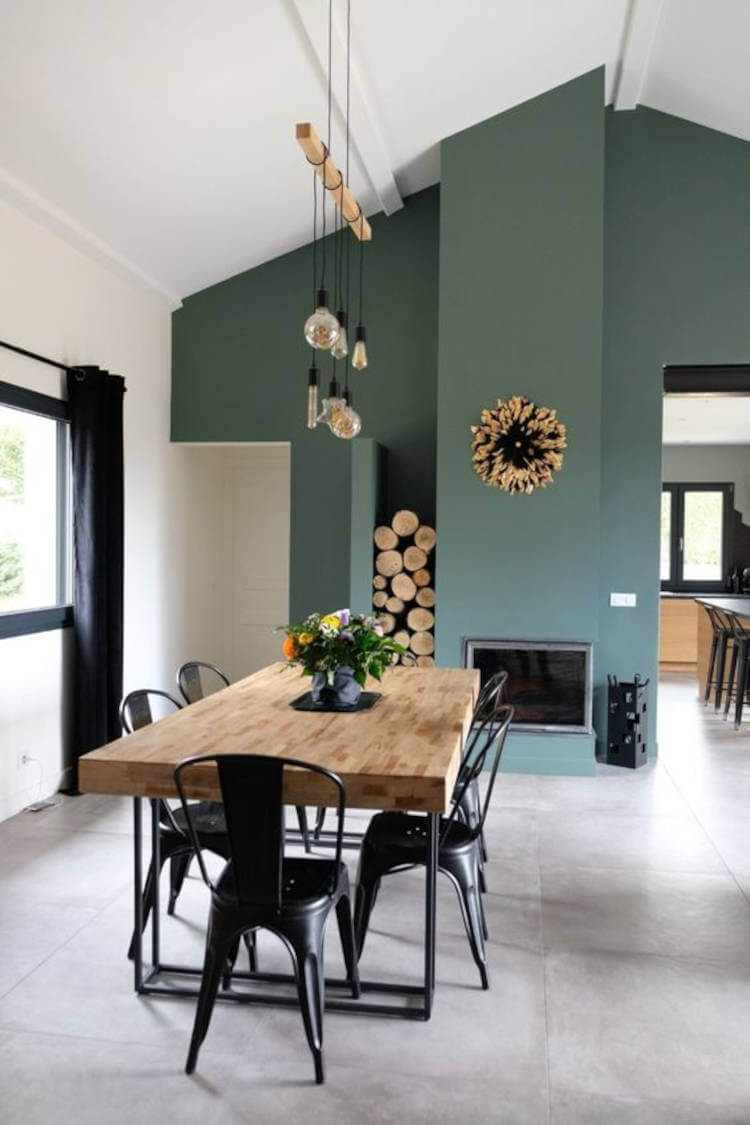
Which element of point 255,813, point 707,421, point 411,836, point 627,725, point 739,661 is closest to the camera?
point 255,813

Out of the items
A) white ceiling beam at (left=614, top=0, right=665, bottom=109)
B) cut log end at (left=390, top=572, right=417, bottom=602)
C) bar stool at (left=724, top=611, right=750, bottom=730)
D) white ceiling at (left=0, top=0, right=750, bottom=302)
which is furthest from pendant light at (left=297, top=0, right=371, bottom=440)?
bar stool at (left=724, top=611, right=750, bottom=730)

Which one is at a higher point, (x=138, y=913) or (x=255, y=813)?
(x=255, y=813)

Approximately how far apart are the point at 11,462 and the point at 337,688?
91.3 inches

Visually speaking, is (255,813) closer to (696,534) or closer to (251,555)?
(251,555)

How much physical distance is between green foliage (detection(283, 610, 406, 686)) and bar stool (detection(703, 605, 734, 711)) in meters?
4.71

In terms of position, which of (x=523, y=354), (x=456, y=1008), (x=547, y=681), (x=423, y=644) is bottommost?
(x=456, y=1008)

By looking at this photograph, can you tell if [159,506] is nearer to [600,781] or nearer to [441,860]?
[600,781]

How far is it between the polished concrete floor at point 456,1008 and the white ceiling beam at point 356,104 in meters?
3.63

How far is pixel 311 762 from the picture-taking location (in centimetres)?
241

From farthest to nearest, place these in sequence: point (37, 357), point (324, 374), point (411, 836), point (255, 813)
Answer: point (324, 374), point (37, 357), point (411, 836), point (255, 813)

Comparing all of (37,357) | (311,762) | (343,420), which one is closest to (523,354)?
(343,420)

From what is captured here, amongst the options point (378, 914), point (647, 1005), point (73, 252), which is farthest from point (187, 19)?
point (647, 1005)

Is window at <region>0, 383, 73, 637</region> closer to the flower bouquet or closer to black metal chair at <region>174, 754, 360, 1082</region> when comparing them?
the flower bouquet

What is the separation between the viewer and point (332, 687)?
10.3ft
